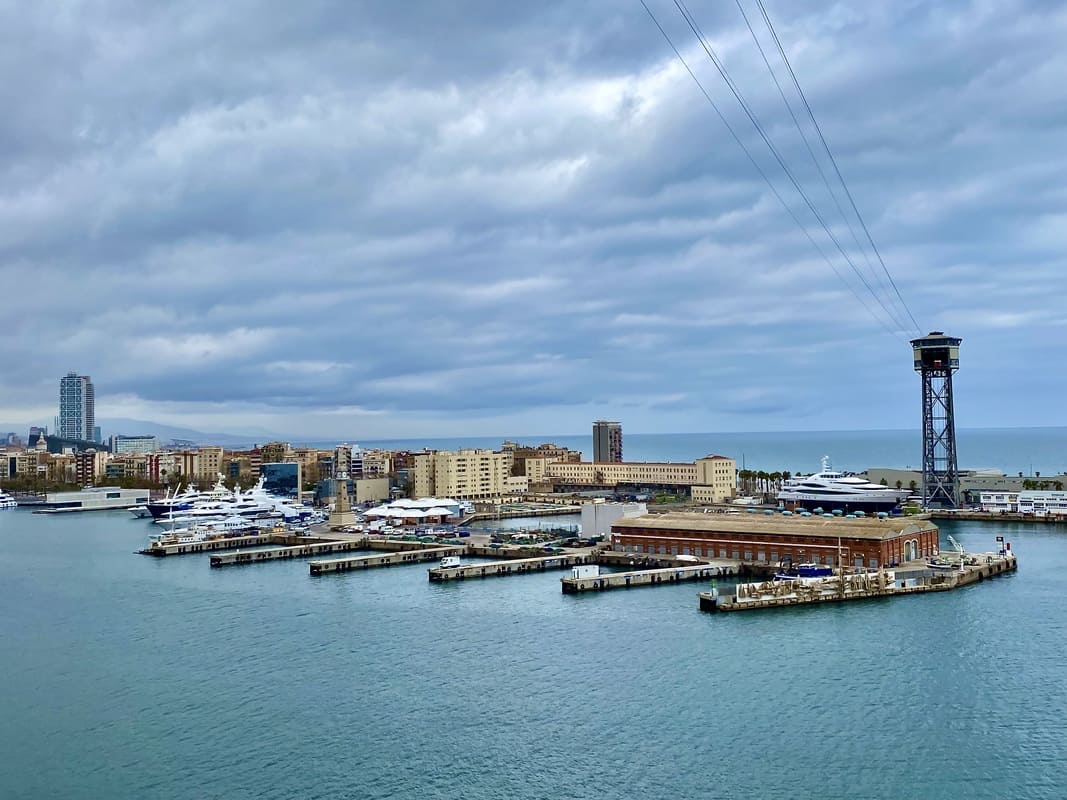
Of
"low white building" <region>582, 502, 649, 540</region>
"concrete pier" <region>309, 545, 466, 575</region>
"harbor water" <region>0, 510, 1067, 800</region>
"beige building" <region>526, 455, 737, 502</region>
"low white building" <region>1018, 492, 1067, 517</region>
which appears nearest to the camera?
"harbor water" <region>0, 510, 1067, 800</region>

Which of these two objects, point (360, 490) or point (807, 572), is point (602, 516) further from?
point (360, 490)

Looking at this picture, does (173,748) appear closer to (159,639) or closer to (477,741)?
(477,741)

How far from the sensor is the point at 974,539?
115ft

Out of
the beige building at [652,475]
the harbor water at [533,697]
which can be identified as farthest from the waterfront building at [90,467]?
the harbor water at [533,697]

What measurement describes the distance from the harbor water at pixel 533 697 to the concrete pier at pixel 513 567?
132 inches

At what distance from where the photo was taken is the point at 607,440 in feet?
261

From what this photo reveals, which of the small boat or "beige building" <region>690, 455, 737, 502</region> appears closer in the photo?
the small boat

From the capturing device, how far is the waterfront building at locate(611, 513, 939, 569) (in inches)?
1008

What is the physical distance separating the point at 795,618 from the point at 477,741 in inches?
387

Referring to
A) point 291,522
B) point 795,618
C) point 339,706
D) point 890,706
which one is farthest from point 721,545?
point 291,522

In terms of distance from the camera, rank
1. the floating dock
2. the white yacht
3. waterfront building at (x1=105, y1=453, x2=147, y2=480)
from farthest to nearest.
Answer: waterfront building at (x1=105, y1=453, x2=147, y2=480)
the white yacht
the floating dock

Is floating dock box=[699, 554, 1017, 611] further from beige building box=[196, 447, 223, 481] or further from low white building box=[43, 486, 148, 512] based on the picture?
beige building box=[196, 447, 223, 481]

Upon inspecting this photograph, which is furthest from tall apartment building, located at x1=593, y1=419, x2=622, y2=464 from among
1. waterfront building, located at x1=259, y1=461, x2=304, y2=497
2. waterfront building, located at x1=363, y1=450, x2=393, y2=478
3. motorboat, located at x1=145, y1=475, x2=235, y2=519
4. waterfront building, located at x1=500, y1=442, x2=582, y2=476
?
motorboat, located at x1=145, y1=475, x2=235, y2=519

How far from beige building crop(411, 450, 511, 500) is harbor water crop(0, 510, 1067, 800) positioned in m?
34.5
